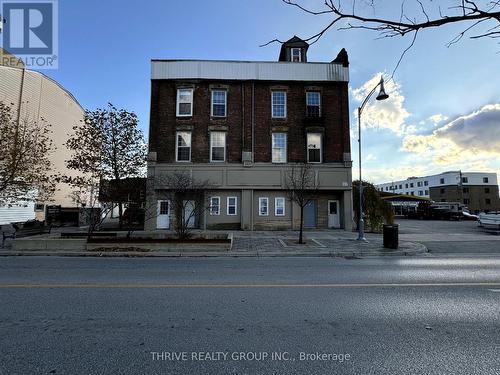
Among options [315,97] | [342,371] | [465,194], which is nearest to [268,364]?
[342,371]

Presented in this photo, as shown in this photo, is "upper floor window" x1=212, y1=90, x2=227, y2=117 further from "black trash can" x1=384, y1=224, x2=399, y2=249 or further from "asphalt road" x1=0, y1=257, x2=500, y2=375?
"asphalt road" x1=0, y1=257, x2=500, y2=375

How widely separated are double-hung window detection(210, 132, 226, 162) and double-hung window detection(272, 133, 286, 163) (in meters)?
3.81

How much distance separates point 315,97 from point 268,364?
2203cm

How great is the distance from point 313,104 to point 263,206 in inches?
348

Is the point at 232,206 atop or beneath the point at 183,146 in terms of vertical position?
beneath

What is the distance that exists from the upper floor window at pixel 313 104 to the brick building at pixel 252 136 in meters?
0.08

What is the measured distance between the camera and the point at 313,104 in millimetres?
22609

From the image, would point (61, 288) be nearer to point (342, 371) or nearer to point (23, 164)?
point (342, 371)

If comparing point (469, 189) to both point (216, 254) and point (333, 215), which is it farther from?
point (216, 254)

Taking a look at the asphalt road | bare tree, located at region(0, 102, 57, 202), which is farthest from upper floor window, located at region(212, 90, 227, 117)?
the asphalt road

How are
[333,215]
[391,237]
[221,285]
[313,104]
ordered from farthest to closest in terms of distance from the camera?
1. [313,104]
2. [333,215]
3. [391,237]
4. [221,285]

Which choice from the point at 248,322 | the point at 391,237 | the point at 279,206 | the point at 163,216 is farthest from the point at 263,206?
the point at 248,322

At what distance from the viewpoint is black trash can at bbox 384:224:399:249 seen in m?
13.1

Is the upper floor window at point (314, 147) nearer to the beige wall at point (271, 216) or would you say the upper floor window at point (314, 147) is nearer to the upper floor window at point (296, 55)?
the beige wall at point (271, 216)
